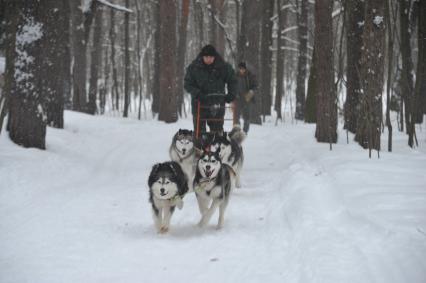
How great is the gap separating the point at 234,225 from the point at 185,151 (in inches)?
70.4

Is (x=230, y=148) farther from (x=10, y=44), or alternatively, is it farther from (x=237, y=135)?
(x=10, y=44)

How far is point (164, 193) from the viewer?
15.5 ft

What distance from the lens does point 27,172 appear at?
6844mm

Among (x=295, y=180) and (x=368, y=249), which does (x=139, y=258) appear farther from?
(x=295, y=180)

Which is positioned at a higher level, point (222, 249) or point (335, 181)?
point (335, 181)

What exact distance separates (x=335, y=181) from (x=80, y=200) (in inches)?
137

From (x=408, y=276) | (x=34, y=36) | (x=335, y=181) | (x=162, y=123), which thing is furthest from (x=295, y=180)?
(x=162, y=123)

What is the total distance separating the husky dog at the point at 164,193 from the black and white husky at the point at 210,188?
0.27 m

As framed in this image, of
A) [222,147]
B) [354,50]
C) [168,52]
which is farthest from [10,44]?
[168,52]


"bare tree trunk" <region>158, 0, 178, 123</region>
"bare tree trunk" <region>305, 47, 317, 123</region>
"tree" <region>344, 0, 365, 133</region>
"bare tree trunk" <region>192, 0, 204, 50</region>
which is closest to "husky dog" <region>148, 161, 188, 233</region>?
"tree" <region>344, 0, 365, 133</region>

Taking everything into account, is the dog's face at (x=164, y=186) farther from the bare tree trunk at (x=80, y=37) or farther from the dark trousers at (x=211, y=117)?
the bare tree trunk at (x=80, y=37)

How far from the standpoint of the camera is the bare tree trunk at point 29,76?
7719mm

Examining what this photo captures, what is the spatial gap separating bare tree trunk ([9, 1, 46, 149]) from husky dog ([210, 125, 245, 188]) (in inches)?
135

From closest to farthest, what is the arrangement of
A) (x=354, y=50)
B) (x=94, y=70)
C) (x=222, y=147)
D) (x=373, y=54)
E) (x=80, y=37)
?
(x=222, y=147) < (x=373, y=54) < (x=354, y=50) < (x=80, y=37) < (x=94, y=70)
